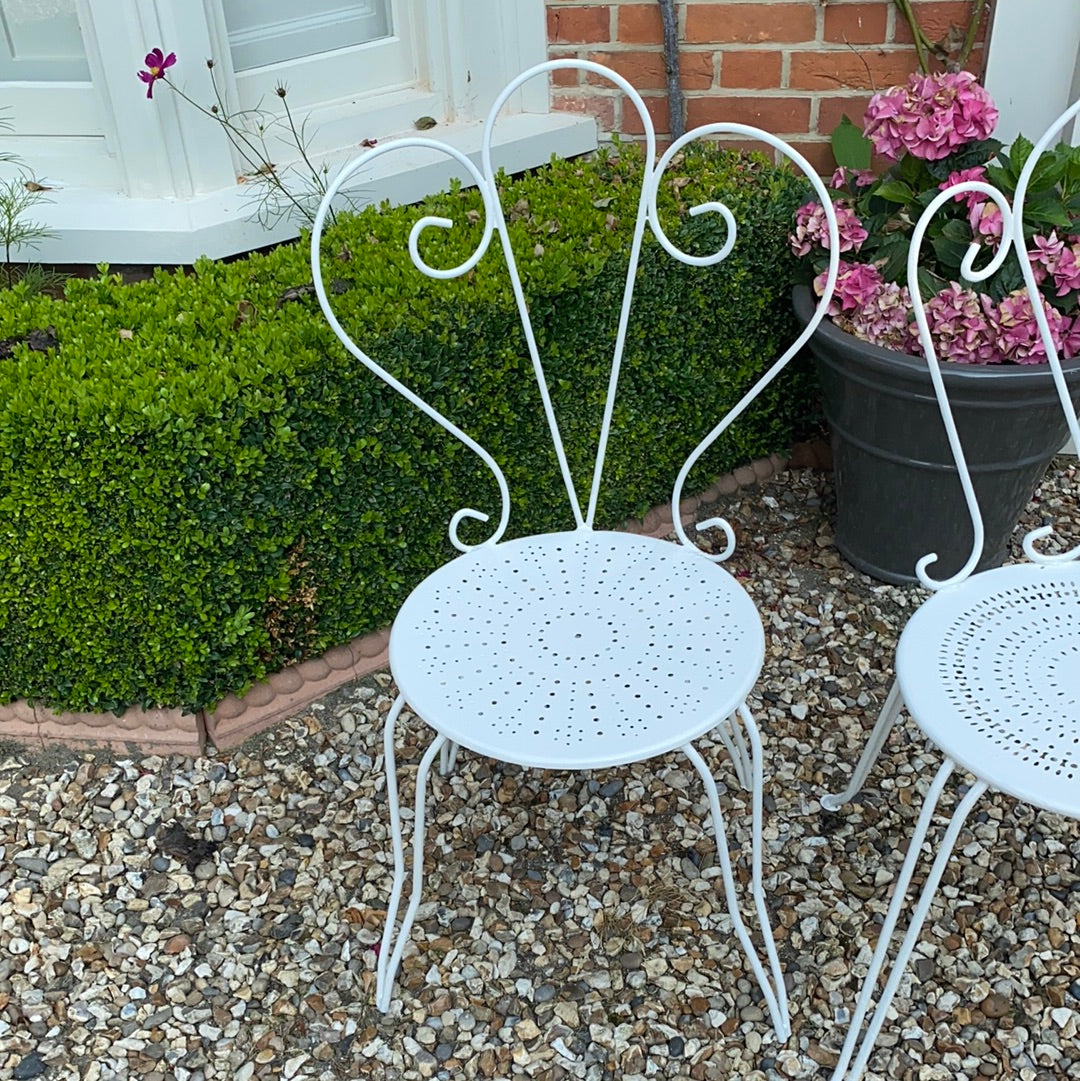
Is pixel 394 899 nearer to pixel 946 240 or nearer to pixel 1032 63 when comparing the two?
pixel 946 240

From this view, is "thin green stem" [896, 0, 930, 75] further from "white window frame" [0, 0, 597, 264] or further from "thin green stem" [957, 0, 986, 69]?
"white window frame" [0, 0, 597, 264]

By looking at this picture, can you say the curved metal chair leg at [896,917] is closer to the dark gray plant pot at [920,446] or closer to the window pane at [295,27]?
the dark gray plant pot at [920,446]

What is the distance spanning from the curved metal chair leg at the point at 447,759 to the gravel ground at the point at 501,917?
0.10 ft

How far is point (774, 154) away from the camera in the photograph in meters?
2.74

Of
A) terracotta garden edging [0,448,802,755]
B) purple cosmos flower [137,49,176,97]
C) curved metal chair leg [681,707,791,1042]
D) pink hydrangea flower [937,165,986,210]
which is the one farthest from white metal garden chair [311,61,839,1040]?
purple cosmos flower [137,49,176,97]

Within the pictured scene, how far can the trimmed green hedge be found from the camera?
6.12ft

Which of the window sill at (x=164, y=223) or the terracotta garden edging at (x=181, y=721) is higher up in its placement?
the window sill at (x=164, y=223)

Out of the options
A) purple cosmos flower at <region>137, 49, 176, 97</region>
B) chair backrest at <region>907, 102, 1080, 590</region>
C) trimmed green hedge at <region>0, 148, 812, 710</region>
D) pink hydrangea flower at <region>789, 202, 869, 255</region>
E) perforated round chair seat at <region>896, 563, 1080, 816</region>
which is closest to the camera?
perforated round chair seat at <region>896, 563, 1080, 816</region>

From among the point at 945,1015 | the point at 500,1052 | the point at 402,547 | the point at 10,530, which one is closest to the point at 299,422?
the point at 402,547

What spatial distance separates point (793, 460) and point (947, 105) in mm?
Result: 968

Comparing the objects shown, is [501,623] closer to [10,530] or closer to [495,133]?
[10,530]

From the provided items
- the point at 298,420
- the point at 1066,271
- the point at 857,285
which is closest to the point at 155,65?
the point at 298,420

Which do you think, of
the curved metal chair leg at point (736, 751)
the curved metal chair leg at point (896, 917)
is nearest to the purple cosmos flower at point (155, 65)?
the curved metal chair leg at point (736, 751)

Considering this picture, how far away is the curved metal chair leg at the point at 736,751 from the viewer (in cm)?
190
